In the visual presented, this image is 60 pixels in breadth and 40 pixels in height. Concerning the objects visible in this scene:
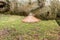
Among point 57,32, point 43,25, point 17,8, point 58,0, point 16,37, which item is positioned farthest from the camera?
point 17,8

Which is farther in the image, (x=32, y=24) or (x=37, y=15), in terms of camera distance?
(x=37, y=15)

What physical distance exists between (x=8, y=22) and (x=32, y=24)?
1.55 feet

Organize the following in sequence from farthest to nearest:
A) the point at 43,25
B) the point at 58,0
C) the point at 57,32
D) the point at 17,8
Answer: the point at 17,8
the point at 58,0
the point at 43,25
the point at 57,32

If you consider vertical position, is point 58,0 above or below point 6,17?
above

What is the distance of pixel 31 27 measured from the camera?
9.67 ft

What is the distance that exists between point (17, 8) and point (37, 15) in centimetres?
46

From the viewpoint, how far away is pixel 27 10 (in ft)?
11.6

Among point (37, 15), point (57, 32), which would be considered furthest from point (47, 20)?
point (57, 32)

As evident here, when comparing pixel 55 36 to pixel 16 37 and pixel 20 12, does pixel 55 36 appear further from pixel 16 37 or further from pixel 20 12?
pixel 20 12

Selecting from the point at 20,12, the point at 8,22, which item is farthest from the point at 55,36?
the point at 20,12

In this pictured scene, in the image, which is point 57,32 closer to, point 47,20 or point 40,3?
point 47,20

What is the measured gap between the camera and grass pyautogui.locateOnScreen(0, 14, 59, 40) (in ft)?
8.51

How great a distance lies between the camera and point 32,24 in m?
3.10

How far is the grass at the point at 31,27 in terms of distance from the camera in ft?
8.51
